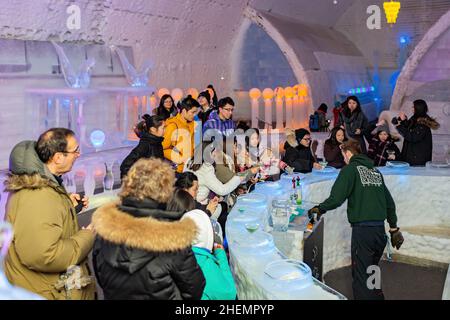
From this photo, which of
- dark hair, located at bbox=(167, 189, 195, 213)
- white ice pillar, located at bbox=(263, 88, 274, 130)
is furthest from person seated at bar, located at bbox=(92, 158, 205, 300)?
white ice pillar, located at bbox=(263, 88, 274, 130)

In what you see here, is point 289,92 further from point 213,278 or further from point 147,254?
point 147,254

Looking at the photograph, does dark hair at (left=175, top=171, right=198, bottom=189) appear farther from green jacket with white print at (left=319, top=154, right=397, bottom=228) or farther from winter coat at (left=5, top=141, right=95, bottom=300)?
green jacket with white print at (left=319, top=154, right=397, bottom=228)

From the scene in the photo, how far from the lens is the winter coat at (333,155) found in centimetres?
584

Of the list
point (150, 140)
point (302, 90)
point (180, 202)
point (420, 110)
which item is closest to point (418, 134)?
point (420, 110)

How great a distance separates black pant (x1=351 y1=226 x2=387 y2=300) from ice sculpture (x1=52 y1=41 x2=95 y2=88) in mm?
4807

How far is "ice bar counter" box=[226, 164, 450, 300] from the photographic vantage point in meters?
2.52

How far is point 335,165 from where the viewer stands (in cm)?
589

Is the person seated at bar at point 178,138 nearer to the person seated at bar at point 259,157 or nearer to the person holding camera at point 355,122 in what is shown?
the person seated at bar at point 259,157

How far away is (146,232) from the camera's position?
80.8 inches

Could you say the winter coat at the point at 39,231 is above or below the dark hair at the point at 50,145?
below

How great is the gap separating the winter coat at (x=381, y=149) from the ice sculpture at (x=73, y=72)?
13.3 feet

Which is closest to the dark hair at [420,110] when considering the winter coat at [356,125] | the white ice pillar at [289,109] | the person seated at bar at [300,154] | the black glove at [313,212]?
the winter coat at [356,125]
